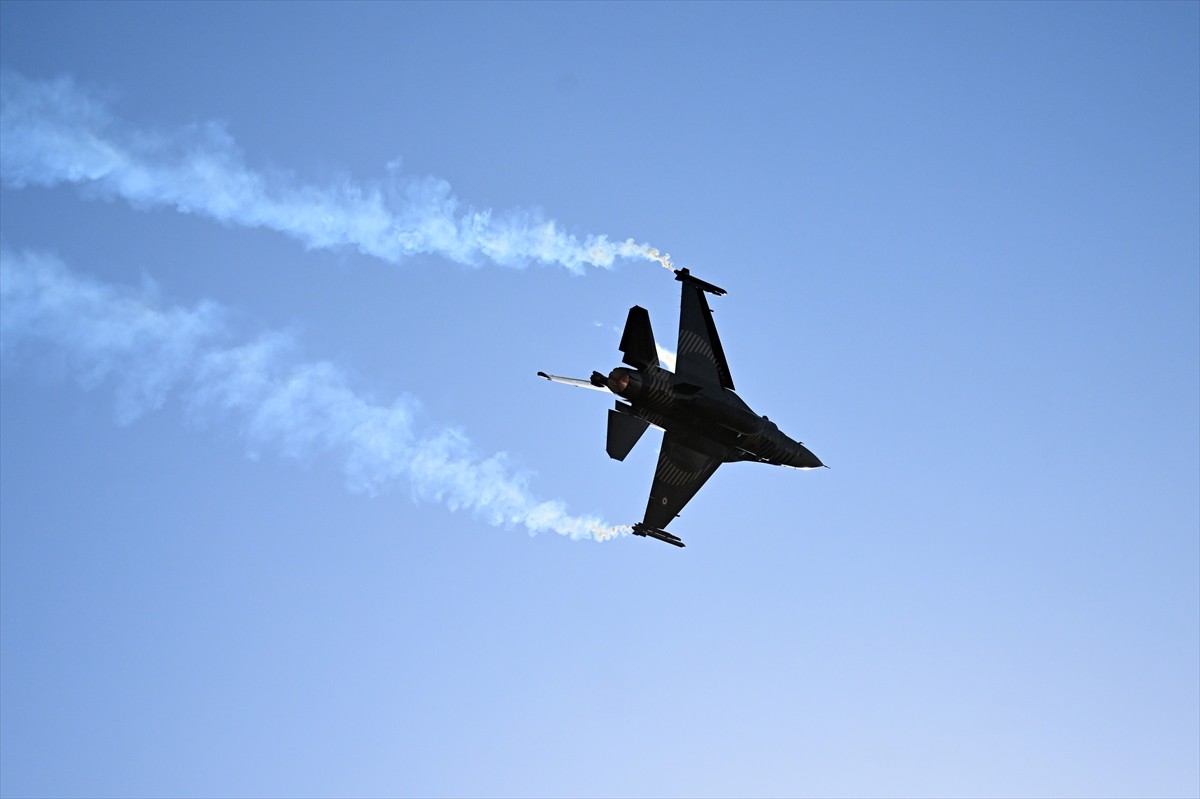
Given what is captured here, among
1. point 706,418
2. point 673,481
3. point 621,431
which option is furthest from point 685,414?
point 673,481

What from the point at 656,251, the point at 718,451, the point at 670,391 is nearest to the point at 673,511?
the point at 718,451

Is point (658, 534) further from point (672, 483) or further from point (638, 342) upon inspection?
point (638, 342)

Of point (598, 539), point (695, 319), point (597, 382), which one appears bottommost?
point (598, 539)

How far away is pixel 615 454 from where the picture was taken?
5844cm

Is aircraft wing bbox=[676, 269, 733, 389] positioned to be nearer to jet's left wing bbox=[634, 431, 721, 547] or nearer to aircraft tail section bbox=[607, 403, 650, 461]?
aircraft tail section bbox=[607, 403, 650, 461]

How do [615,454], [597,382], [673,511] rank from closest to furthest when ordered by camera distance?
[597,382] < [615,454] < [673,511]

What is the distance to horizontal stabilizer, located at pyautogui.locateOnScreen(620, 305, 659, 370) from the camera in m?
55.6

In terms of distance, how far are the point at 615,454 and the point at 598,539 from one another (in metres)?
4.36

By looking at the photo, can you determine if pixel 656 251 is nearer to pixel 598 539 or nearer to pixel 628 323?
pixel 628 323

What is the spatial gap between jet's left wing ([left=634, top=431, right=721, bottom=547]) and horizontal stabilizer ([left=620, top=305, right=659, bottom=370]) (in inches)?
269

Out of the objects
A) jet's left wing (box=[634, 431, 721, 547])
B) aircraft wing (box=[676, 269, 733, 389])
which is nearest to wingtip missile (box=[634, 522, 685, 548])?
jet's left wing (box=[634, 431, 721, 547])

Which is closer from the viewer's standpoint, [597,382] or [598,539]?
[597,382]

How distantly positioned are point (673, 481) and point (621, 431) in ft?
17.4

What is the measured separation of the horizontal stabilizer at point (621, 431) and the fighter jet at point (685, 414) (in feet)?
0.16
